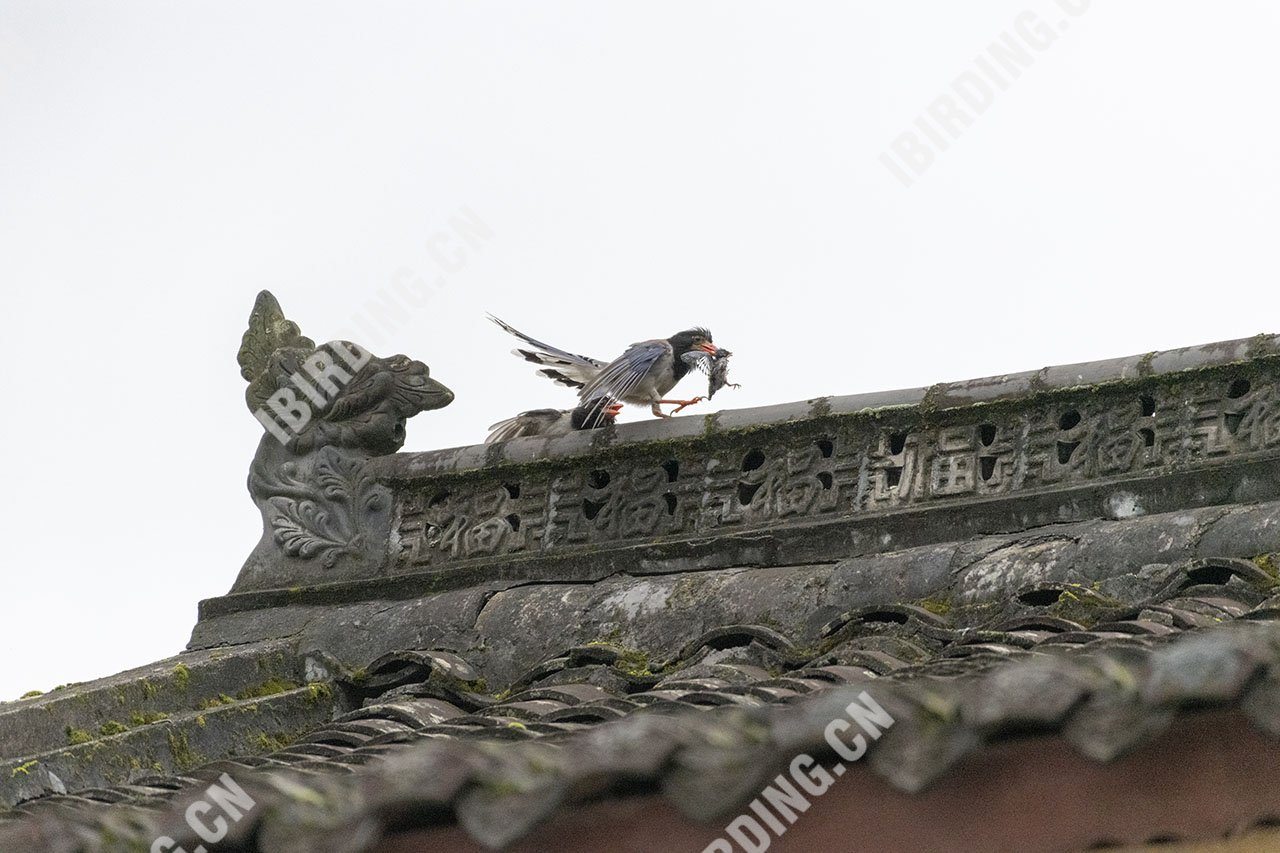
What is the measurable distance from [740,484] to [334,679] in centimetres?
138

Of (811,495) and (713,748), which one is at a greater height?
(811,495)

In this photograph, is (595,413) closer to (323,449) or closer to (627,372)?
(627,372)

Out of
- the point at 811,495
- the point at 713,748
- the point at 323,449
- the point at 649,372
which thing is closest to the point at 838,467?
the point at 811,495

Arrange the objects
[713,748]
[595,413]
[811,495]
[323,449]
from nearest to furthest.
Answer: [713,748]
[811,495]
[595,413]
[323,449]

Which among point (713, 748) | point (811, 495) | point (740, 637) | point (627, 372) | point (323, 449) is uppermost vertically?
point (627, 372)

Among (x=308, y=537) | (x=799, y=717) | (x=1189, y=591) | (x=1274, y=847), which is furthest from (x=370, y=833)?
(x=308, y=537)

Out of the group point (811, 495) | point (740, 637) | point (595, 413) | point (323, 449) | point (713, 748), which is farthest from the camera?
point (323, 449)

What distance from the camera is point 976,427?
18.6 ft

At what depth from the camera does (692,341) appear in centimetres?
666

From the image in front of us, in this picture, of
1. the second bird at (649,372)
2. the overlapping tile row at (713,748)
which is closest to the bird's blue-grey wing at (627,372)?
the second bird at (649,372)

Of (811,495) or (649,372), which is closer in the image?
(811,495)

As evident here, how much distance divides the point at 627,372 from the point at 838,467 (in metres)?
1.01

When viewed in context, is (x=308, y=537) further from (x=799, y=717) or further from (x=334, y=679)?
(x=799, y=717)

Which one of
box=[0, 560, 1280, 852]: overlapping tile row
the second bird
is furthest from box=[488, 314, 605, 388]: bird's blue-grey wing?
box=[0, 560, 1280, 852]: overlapping tile row
